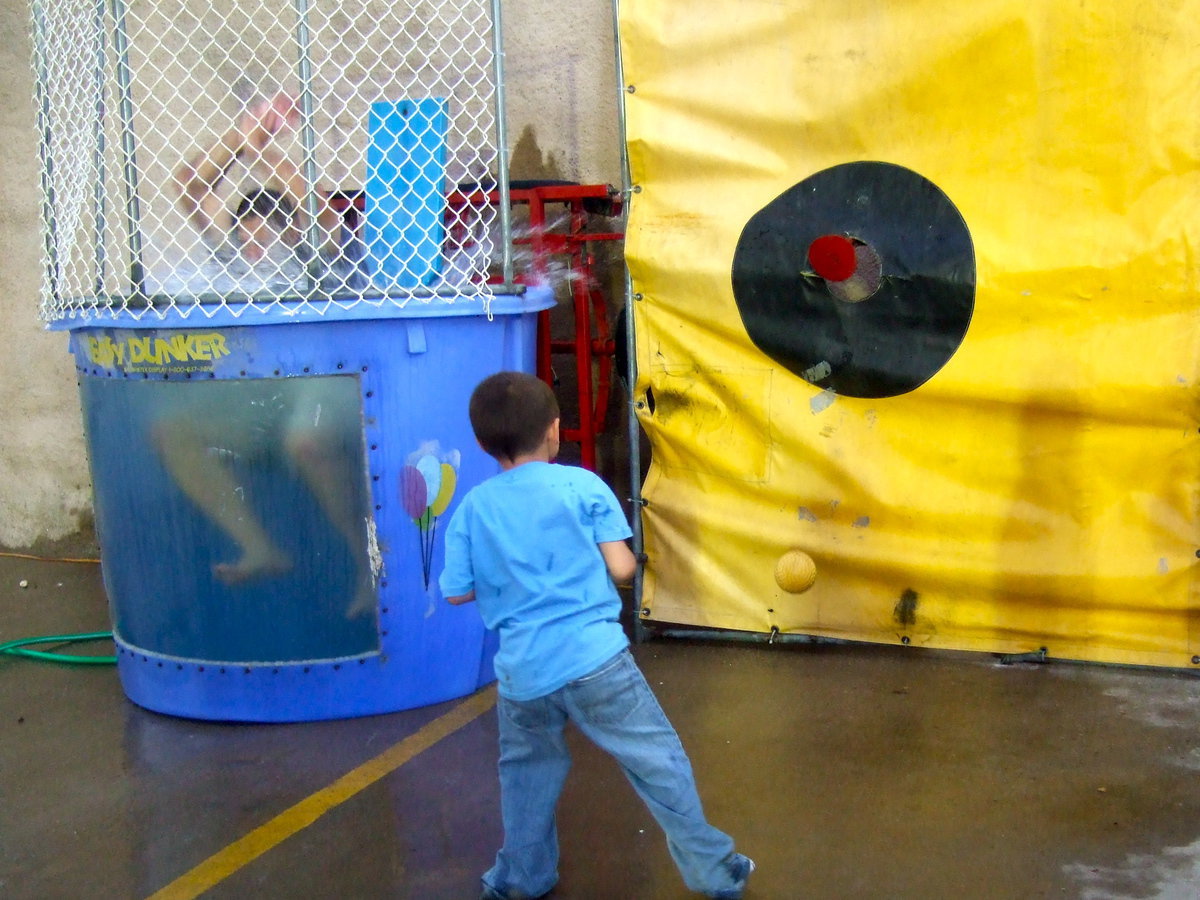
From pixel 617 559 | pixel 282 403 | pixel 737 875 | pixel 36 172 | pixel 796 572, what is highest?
pixel 36 172

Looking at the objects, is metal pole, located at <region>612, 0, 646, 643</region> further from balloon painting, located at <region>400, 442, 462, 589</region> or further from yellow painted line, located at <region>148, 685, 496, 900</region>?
balloon painting, located at <region>400, 442, 462, 589</region>

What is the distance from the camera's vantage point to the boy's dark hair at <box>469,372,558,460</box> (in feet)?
7.46

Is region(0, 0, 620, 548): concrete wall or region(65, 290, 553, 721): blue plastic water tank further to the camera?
region(0, 0, 620, 548): concrete wall

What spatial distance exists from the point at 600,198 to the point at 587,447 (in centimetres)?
100

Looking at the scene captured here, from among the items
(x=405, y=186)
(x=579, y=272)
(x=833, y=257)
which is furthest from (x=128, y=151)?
(x=833, y=257)

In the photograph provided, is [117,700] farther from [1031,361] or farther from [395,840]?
[1031,361]

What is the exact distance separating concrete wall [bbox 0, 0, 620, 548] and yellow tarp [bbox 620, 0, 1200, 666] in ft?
2.93

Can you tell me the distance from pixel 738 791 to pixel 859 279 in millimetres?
1794

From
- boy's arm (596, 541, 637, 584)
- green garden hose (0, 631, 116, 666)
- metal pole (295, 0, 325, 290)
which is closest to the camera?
boy's arm (596, 541, 637, 584)

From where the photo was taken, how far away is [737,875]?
2.36 m

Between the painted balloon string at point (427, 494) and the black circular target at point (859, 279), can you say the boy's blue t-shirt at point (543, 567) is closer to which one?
the painted balloon string at point (427, 494)

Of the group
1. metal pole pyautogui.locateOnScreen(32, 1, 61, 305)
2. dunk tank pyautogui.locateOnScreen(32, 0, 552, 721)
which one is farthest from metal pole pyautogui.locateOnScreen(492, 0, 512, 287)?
metal pole pyautogui.locateOnScreen(32, 1, 61, 305)

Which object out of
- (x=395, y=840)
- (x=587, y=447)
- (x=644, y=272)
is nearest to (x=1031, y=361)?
(x=644, y=272)

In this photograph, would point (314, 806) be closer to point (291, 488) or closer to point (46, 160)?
point (291, 488)
